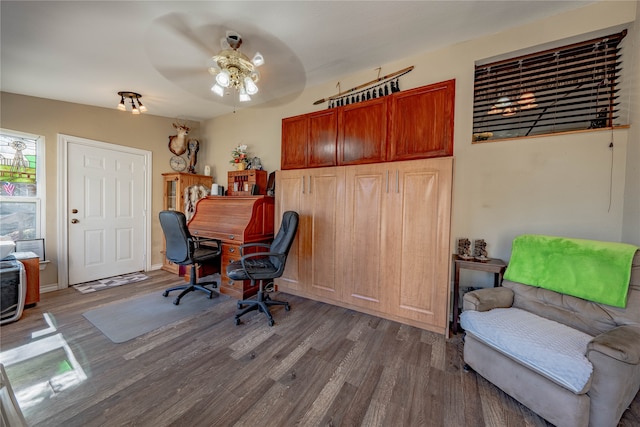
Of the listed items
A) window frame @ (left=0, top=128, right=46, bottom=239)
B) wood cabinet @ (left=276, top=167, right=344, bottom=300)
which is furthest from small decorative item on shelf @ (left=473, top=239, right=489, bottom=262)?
window frame @ (left=0, top=128, right=46, bottom=239)

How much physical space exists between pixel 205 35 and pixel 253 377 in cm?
288

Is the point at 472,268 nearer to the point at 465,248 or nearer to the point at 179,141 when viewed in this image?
the point at 465,248

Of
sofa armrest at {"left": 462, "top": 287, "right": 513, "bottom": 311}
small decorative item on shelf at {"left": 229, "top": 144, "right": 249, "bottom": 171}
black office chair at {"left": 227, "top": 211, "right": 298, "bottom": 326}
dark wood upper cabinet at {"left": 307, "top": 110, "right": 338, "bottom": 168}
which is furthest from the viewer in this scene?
small decorative item on shelf at {"left": 229, "top": 144, "right": 249, "bottom": 171}

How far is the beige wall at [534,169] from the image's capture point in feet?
6.11

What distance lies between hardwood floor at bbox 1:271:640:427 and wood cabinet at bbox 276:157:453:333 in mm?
317

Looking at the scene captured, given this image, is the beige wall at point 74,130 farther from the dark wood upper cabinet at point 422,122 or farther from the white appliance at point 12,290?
the dark wood upper cabinet at point 422,122

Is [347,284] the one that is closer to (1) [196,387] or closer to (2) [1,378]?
(1) [196,387]

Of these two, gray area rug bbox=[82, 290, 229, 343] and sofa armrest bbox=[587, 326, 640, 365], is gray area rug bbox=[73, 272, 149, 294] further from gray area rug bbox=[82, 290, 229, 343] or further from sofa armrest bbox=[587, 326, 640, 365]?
sofa armrest bbox=[587, 326, 640, 365]

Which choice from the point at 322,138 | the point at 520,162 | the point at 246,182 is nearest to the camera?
the point at 520,162

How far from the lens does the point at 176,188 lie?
405 centimetres

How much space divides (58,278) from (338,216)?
3.97 meters

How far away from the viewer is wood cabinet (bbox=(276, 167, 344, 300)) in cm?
276

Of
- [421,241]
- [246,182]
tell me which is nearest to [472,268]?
[421,241]

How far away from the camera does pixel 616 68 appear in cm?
190
